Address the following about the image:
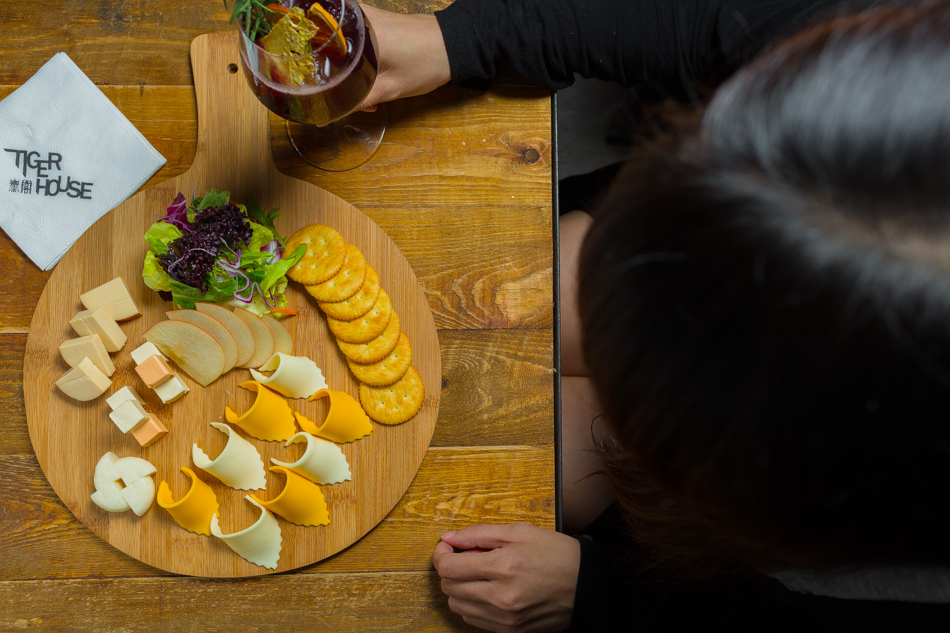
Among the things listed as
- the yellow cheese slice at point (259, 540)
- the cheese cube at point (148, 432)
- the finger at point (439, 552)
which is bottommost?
the finger at point (439, 552)

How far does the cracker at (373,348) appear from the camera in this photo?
1078 mm

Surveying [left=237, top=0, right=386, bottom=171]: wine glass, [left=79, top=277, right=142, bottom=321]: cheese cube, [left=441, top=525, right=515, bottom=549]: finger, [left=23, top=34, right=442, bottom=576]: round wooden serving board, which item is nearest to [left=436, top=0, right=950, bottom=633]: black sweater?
[left=441, top=525, right=515, bottom=549]: finger

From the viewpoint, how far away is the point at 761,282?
421 mm

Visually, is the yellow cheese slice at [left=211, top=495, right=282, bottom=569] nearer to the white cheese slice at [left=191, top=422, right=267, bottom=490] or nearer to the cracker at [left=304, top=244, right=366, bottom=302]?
the white cheese slice at [left=191, top=422, right=267, bottom=490]

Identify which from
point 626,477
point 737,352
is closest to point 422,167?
point 626,477

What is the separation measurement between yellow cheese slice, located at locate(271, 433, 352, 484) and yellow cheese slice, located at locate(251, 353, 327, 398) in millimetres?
81

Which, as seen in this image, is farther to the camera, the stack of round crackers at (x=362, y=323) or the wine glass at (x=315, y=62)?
the stack of round crackers at (x=362, y=323)

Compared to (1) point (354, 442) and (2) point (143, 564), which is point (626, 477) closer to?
(1) point (354, 442)

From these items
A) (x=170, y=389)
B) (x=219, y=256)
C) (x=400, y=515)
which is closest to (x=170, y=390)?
(x=170, y=389)

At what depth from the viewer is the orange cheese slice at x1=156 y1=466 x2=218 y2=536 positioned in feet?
3.43

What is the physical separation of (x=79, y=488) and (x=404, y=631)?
0.64 meters

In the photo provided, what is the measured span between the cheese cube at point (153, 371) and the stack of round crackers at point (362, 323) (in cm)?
28

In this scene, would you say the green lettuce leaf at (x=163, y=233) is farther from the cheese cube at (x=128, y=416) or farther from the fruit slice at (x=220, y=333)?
the cheese cube at (x=128, y=416)

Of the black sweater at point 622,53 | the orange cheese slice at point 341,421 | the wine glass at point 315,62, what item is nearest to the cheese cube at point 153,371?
the orange cheese slice at point 341,421
